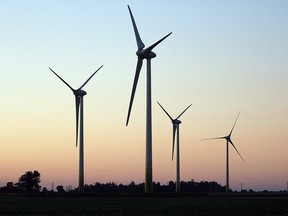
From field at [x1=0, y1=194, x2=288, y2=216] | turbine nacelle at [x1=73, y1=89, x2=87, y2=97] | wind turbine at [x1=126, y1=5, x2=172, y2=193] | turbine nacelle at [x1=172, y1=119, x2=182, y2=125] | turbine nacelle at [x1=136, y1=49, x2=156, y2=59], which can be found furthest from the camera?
turbine nacelle at [x1=172, y1=119, x2=182, y2=125]

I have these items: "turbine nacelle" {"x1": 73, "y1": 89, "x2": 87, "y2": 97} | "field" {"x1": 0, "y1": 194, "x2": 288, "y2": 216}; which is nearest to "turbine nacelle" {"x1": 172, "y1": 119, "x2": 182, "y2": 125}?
"turbine nacelle" {"x1": 73, "y1": 89, "x2": 87, "y2": 97}

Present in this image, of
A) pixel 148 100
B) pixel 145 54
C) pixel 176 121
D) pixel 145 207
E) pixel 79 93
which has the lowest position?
pixel 145 207

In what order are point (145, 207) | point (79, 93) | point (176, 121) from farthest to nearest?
point (176, 121) < point (79, 93) < point (145, 207)

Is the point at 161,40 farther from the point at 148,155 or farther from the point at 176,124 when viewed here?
the point at 176,124

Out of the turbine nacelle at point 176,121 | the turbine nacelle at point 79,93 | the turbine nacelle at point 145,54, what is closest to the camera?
the turbine nacelle at point 145,54

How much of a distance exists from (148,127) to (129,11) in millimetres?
20553

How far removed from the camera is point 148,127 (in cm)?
9538

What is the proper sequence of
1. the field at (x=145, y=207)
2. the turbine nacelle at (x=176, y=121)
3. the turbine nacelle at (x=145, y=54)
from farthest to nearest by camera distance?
the turbine nacelle at (x=176, y=121) → the turbine nacelle at (x=145, y=54) → the field at (x=145, y=207)

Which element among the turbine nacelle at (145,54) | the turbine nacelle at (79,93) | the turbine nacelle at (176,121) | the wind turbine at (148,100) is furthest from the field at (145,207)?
the turbine nacelle at (176,121)

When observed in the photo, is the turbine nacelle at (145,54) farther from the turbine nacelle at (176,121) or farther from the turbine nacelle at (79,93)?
the turbine nacelle at (176,121)

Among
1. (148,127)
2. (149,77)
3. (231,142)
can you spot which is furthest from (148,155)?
(231,142)

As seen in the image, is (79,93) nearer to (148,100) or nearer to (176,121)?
(176,121)

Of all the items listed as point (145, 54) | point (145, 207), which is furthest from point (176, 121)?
point (145, 207)

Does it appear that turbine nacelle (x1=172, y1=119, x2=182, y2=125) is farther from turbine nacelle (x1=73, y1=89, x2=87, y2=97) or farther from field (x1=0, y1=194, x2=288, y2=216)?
field (x1=0, y1=194, x2=288, y2=216)
